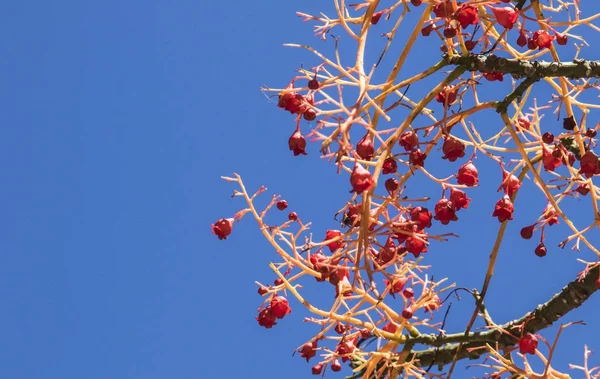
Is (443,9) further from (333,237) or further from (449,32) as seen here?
(333,237)

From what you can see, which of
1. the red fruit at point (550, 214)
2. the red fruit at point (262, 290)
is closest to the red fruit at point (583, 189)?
the red fruit at point (550, 214)

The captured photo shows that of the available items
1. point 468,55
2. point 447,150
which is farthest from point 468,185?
point 468,55

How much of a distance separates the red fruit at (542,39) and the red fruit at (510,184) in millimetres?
228

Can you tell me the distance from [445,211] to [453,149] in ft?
0.38

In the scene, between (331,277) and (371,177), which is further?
(331,277)

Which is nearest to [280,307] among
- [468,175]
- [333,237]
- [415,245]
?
[333,237]

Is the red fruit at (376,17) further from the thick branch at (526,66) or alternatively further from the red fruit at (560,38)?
the red fruit at (560,38)

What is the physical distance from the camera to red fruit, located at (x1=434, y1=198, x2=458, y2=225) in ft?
5.17

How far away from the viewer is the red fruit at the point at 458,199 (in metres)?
1.58

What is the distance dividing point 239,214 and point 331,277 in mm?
272

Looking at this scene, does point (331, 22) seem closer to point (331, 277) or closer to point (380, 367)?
point (331, 277)

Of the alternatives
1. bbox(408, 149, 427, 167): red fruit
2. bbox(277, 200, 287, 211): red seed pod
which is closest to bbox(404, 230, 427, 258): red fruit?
bbox(408, 149, 427, 167): red fruit

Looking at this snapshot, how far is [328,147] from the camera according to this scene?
4.21ft

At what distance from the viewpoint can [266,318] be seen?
1649 millimetres
